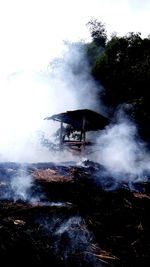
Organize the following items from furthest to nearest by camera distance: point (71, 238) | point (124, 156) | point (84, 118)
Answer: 1. point (84, 118)
2. point (124, 156)
3. point (71, 238)

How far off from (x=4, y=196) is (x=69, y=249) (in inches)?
54.1

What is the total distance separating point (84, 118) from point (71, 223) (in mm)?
9107

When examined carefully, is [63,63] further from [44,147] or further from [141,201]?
[141,201]

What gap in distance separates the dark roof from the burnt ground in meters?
7.51

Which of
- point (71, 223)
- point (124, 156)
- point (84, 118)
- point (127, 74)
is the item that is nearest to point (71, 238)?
point (71, 223)

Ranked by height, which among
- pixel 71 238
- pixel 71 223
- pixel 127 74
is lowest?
pixel 71 238

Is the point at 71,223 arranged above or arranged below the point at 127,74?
below

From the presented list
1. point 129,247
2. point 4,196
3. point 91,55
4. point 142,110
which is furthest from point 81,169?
point 91,55

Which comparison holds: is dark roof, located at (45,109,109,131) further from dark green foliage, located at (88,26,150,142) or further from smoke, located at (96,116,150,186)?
dark green foliage, located at (88,26,150,142)

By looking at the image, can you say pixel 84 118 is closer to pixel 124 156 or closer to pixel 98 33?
pixel 124 156

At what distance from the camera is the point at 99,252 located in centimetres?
365

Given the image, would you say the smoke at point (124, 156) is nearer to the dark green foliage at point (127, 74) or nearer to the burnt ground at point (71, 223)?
the dark green foliage at point (127, 74)

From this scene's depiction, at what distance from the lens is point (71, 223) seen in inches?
159

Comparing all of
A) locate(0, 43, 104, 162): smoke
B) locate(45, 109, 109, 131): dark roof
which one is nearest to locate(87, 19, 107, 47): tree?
locate(0, 43, 104, 162): smoke
